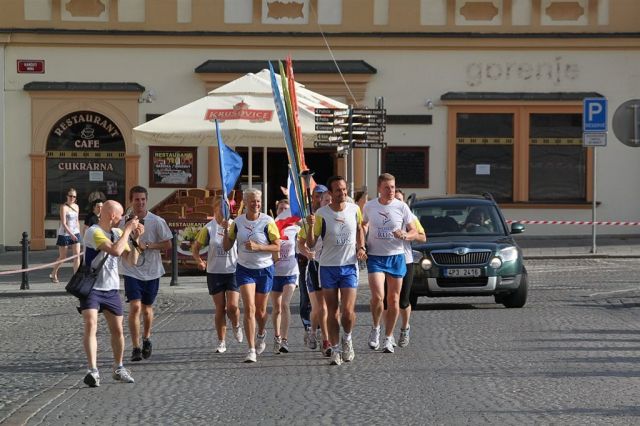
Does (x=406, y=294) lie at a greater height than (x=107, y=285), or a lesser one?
lesser

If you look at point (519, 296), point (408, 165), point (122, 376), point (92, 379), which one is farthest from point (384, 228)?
point (408, 165)

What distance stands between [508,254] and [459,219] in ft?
4.59

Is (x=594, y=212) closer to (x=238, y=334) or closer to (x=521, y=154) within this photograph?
(x=521, y=154)

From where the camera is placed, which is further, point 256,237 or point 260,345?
point 260,345

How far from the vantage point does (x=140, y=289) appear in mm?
13734

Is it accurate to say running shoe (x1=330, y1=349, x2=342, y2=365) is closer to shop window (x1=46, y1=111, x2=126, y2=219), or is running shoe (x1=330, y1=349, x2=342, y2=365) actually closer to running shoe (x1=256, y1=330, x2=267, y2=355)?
running shoe (x1=256, y1=330, x2=267, y2=355)

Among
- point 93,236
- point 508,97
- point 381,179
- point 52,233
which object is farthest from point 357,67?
point 93,236

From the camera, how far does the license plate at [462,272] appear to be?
60.4 feet

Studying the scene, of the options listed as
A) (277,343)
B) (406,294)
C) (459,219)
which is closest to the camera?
(277,343)

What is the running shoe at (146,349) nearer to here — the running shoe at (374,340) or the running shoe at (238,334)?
the running shoe at (238,334)

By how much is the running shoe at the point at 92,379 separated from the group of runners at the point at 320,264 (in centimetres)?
207

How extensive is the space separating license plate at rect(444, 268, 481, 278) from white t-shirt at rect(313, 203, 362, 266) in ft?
16.7

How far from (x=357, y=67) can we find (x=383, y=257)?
19772 millimetres

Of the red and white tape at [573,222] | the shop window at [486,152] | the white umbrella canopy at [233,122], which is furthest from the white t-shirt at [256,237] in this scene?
the shop window at [486,152]
